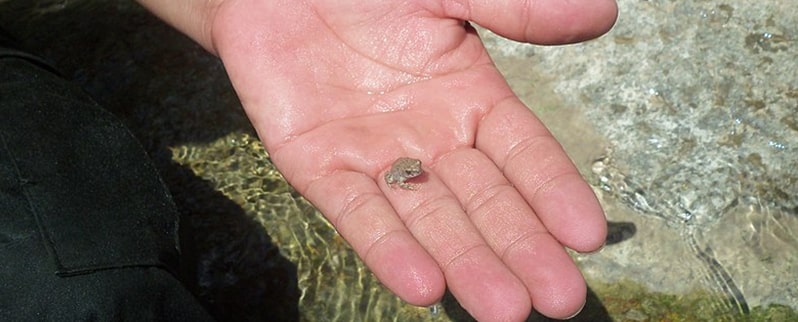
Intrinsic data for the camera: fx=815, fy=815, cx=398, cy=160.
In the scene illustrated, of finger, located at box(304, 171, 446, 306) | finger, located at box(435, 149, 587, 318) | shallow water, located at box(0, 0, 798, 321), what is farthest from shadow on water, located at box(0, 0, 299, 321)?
finger, located at box(435, 149, 587, 318)

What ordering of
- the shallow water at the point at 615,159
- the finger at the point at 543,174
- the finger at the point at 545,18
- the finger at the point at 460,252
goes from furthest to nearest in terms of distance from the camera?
1. the shallow water at the point at 615,159
2. the finger at the point at 545,18
3. the finger at the point at 543,174
4. the finger at the point at 460,252

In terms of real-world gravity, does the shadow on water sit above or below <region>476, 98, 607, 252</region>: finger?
below

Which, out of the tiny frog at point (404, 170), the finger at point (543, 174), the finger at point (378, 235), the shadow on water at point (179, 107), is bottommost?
the shadow on water at point (179, 107)

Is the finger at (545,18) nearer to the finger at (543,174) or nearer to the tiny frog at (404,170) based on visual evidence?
the finger at (543,174)

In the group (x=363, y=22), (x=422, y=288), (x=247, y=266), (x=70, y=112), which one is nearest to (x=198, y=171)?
(x=247, y=266)

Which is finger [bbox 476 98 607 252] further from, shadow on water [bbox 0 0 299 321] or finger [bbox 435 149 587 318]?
shadow on water [bbox 0 0 299 321]

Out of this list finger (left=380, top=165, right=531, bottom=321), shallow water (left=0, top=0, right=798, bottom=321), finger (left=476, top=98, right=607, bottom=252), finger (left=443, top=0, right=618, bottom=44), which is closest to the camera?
finger (left=380, top=165, right=531, bottom=321)

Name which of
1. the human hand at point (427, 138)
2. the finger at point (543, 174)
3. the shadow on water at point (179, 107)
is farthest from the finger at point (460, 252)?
the shadow on water at point (179, 107)

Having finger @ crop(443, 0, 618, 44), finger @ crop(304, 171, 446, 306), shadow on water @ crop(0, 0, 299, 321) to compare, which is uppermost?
finger @ crop(443, 0, 618, 44)
